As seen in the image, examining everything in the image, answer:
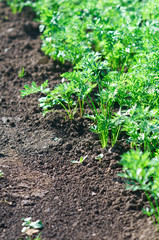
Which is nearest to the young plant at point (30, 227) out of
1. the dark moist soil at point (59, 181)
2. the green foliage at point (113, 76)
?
the dark moist soil at point (59, 181)

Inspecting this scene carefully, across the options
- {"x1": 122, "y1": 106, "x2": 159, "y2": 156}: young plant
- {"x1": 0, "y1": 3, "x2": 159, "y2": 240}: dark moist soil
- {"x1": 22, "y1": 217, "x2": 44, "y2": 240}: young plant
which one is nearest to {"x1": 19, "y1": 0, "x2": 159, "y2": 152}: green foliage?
{"x1": 122, "y1": 106, "x2": 159, "y2": 156}: young plant

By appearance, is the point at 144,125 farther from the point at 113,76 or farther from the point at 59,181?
the point at 59,181

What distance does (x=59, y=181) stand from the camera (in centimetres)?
301

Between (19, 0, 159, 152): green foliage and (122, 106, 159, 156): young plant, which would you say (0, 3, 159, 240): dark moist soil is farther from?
(122, 106, 159, 156): young plant

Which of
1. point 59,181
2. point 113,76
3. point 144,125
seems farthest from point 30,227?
point 113,76

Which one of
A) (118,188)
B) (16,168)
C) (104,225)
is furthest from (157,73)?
(16,168)

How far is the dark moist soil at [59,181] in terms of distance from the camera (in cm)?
255

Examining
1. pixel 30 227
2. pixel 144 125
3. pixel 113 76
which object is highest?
pixel 113 76

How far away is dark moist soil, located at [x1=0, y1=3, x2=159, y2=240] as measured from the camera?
8.36ft

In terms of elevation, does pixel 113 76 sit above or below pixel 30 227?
above

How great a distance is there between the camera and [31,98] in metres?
4.15

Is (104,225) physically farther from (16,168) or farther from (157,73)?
(157,73)

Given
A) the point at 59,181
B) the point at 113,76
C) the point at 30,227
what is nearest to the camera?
the point at 30,227

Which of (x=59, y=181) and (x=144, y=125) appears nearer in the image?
(x=144, y=125)
